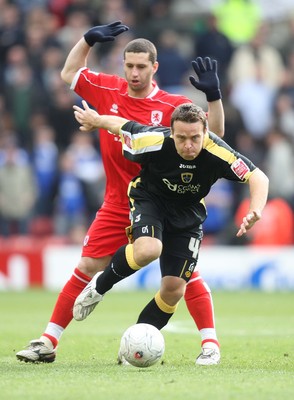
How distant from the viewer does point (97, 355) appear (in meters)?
8.97

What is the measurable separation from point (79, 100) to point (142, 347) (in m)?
11.8

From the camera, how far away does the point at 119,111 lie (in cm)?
881

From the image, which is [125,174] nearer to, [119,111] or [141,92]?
[119,111]

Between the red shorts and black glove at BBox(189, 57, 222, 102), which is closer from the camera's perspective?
black glove at BBox(189, 57, 222, 102)

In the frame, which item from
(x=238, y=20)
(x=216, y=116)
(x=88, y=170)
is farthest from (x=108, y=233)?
(x=238, y=20)

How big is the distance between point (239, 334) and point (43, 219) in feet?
26.3

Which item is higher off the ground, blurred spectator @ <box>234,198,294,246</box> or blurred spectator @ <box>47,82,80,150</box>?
blurred spectator @ <box>47,82,80,150</box>

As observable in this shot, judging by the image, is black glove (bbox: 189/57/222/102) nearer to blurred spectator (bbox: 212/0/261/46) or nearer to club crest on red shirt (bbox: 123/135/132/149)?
club crest on red shirt (bbox: 123/135/132/149)

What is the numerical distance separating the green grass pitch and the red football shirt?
1.45m

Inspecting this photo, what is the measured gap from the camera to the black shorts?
8062mm

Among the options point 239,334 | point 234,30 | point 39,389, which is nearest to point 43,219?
point 234,30

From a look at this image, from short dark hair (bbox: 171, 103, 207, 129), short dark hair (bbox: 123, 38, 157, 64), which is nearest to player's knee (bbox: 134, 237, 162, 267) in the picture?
short dark hair (bbox: 171, 103, 207, 129)

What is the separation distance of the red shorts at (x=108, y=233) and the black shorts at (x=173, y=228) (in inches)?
19.5

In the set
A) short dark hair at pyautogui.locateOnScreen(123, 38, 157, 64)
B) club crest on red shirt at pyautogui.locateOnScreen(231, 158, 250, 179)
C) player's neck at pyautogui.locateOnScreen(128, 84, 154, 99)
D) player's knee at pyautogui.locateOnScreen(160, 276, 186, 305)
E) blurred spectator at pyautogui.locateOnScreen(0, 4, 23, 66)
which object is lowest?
player's knee at pyautogui.locateOnScreen(160, 276, 186, 305)
